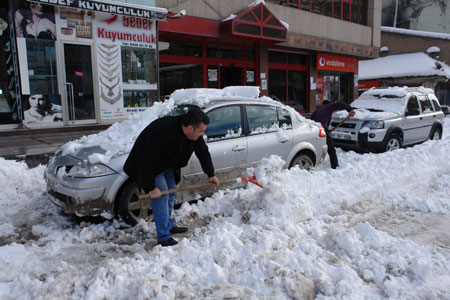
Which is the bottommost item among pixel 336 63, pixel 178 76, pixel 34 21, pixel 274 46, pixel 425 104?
pixel 425 104

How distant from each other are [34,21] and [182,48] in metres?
5.27

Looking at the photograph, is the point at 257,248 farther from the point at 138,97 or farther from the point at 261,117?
the point at 138,97

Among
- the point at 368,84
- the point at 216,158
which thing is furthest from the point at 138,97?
the point at 368,84

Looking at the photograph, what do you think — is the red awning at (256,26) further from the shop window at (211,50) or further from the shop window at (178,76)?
the shop window at (178,76)

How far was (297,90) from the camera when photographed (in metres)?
18.2

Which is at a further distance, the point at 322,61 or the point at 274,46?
the point at 322,61

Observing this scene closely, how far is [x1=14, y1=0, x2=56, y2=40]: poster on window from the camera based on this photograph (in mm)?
9172

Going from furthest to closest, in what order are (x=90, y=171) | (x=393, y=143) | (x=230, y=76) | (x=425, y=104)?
(x=230, y=76), (x=425, y=104), (x=393, y=143), (x=90, y=171)

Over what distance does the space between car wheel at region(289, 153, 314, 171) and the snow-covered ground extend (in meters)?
0.60

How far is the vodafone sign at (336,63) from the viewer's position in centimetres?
1845

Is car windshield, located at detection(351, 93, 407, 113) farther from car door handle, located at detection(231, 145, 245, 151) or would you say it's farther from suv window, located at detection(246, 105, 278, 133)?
car door handle, located at detection(231, 145, 245, 151)

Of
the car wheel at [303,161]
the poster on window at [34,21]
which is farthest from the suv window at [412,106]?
the poster on window at [34,21]

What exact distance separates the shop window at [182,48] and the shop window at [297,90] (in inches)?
224

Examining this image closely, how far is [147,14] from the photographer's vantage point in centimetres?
1055
